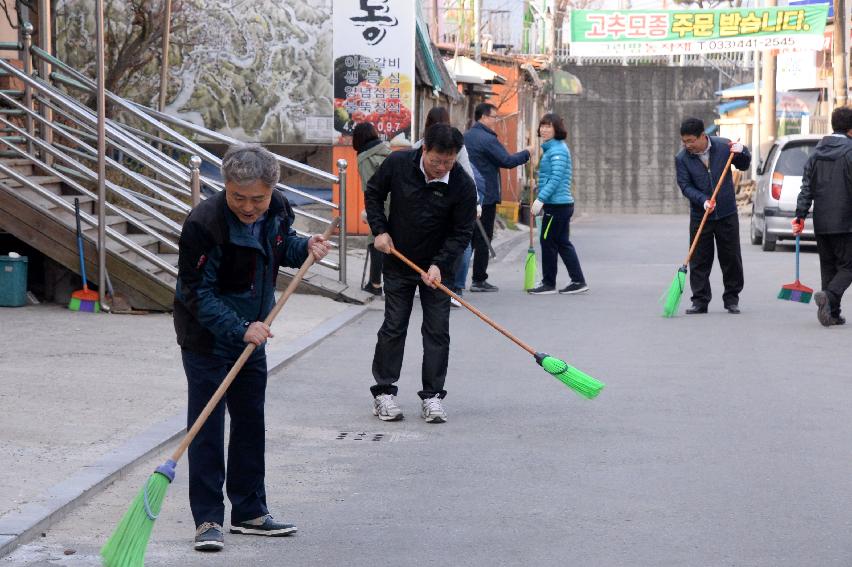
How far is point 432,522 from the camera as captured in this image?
18.1 ft

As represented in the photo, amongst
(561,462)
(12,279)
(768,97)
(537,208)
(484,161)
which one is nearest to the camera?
(561,462)

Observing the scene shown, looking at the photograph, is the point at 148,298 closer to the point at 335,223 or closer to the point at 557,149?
the point at 557,149

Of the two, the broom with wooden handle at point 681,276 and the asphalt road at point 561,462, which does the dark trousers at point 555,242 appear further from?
the asphalt road at point 561,462

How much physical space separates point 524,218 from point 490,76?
11.7ft

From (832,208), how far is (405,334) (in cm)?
536

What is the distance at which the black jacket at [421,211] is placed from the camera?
761cm

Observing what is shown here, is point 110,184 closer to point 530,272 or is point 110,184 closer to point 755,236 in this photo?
point 530,272

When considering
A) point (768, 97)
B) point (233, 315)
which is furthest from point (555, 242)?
point (768, 97)

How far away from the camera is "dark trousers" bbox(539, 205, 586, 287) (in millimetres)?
14328

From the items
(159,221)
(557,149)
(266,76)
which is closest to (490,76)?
(266,76)

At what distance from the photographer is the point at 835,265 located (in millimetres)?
11867

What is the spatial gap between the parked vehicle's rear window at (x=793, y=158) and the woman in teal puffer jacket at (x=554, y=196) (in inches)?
277

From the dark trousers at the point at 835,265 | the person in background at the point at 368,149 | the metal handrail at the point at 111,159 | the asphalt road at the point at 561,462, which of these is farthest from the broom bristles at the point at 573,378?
the person in background at the point at 368,149

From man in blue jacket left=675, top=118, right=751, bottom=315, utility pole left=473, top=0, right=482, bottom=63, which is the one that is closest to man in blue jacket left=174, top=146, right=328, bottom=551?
man in blue jacket left=675, top=118, right=751, bottom=315
